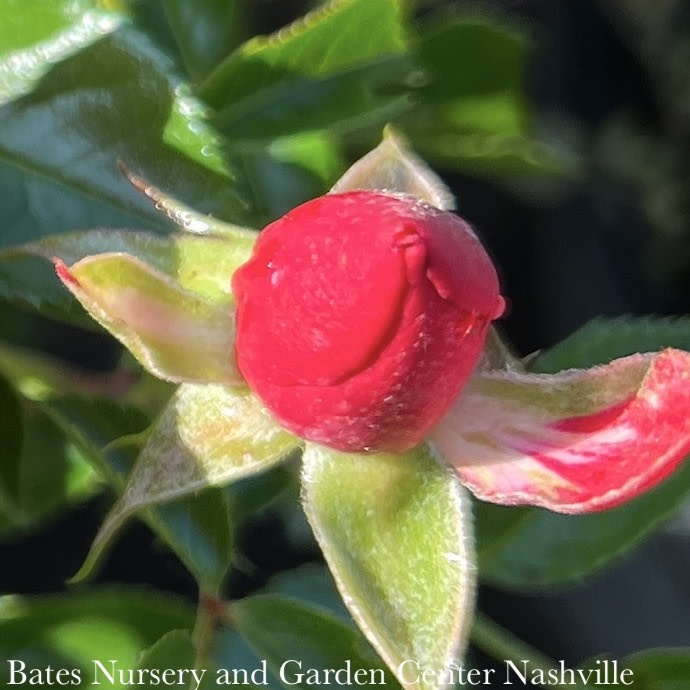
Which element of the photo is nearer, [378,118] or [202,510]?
[202,510]

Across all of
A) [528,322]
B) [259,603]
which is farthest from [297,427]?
[528,322]

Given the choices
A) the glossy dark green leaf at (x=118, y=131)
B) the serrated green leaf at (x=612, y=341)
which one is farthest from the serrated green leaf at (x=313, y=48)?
the serrated green leaf at (x=612, y=341)

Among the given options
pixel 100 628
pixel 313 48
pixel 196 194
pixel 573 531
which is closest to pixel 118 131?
pixel 196 194

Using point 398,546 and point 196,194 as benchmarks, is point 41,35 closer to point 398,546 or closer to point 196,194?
point 196,194

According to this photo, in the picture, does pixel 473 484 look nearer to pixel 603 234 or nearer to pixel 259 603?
pixel 259 603

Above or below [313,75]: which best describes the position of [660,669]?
below

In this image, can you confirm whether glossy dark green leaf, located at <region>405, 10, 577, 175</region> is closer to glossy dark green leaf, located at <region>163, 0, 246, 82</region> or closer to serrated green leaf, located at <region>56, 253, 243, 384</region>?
glossy dark green leaf, located at <region>163, 0, 246, 82</region>
